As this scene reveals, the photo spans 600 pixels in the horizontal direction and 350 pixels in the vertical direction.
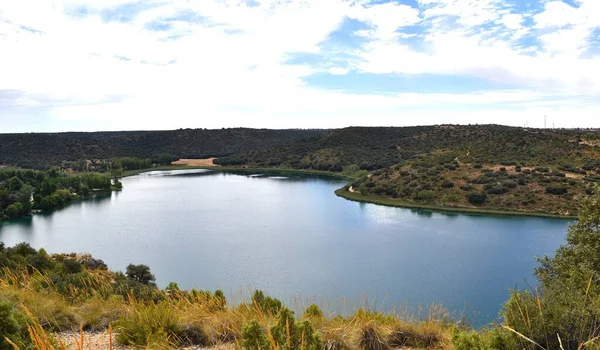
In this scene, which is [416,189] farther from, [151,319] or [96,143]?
[96,143]

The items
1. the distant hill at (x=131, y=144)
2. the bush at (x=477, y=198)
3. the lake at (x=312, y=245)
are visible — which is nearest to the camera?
the lake at (x=312, y=245)

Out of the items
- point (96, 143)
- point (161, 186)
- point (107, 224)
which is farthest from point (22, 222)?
point (96, 143)

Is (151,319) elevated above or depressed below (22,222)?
above

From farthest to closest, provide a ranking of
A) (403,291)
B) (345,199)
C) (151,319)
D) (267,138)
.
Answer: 1. (267,138)
2. (345,199)
3. (403,291)
4. (151,319)

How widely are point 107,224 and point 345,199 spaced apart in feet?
115

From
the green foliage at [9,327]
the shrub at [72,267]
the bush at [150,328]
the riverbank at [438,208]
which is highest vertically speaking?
the green foliage at [9,327]

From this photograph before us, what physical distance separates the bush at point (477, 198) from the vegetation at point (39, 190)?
6347cm

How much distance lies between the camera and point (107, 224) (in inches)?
1988

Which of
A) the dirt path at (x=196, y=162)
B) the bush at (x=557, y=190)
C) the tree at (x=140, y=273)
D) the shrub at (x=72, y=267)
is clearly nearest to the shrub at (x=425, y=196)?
the bush at (x=557, y=190)

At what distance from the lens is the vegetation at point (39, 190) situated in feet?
199

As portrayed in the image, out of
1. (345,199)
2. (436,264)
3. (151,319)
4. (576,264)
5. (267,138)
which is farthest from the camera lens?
(267,138)

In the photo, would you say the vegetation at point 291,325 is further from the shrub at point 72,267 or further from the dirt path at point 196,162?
the dirt path at point 196,162

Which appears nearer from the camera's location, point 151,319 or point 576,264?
point 151,319

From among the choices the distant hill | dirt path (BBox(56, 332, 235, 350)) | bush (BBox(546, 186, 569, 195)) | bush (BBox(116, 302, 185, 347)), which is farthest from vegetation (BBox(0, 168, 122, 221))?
bush (BBox(546, 186, 569, 195))
